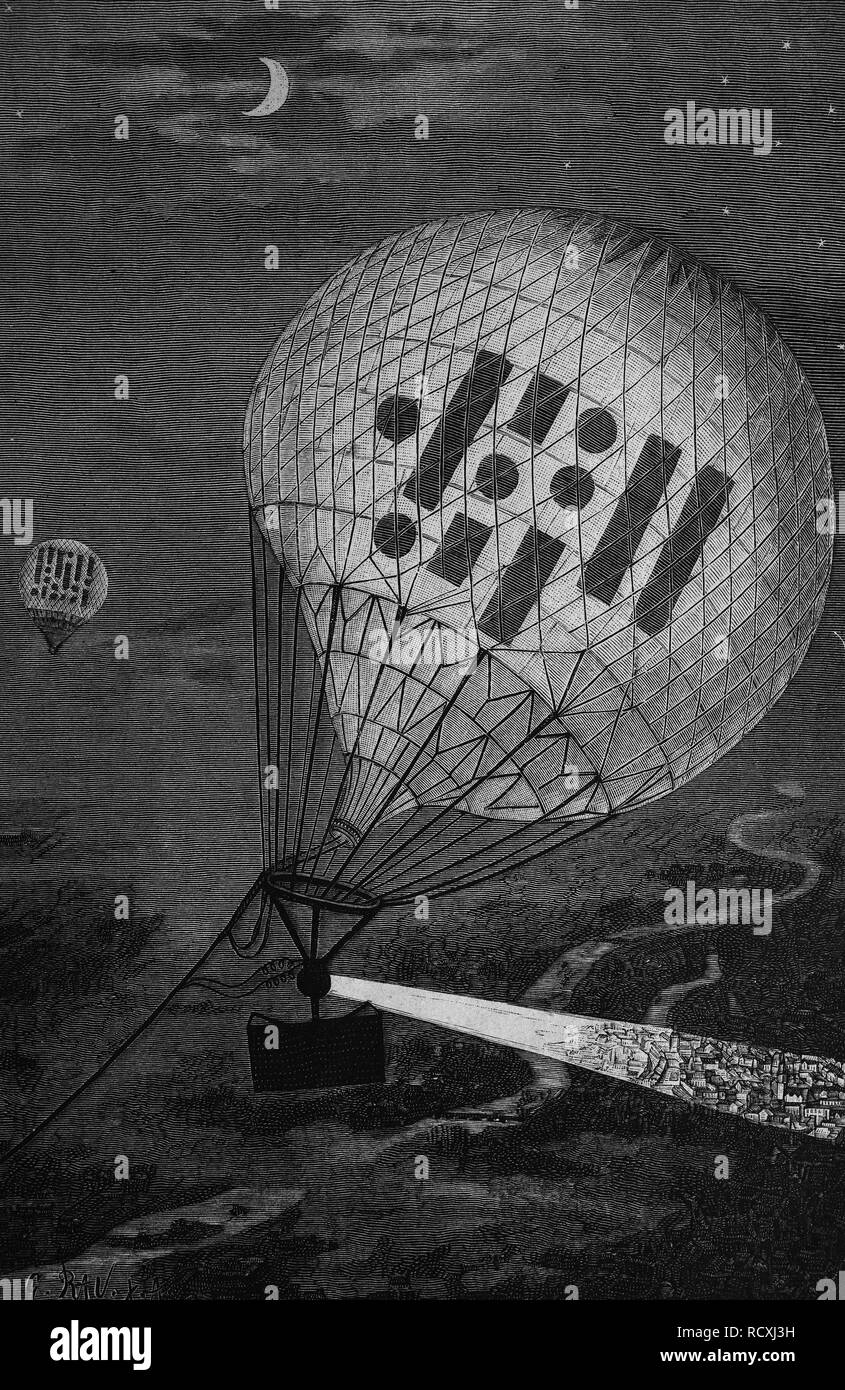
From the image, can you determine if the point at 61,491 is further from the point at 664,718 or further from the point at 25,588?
the point at 664,718

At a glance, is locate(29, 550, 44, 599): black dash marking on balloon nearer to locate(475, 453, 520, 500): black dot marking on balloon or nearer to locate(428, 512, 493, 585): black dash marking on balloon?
locate(428, 512, 493, 585): black dash marking on balloon

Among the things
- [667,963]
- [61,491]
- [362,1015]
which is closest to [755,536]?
[667,963]

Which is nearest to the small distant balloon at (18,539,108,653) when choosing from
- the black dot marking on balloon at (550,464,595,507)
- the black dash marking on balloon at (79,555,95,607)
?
the black dash marking on balloon at (79,555,95,607)

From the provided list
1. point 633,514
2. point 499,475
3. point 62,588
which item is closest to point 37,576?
point 62,588
